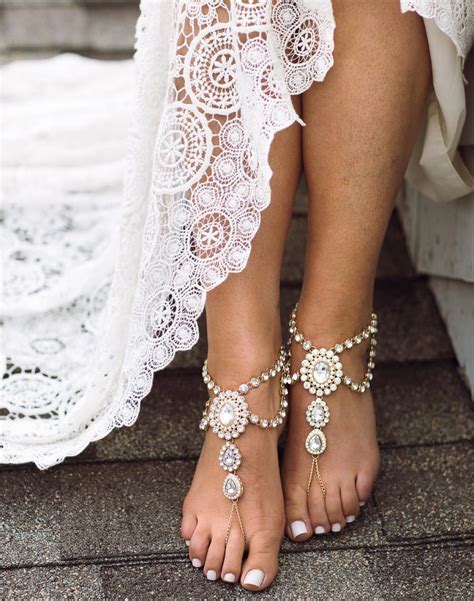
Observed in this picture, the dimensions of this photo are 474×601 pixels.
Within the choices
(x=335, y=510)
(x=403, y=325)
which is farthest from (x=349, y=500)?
(x=403, y=325)

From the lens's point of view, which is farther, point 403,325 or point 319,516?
point 403,325

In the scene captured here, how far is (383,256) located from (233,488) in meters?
0.78

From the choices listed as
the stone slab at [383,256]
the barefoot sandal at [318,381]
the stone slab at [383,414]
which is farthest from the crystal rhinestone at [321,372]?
the stone slab at [383,256]

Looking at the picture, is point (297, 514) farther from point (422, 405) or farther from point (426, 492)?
point (422, 405)

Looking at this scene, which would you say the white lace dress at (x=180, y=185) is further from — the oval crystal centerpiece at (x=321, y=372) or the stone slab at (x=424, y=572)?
the stone slab at (x=424, y=572)

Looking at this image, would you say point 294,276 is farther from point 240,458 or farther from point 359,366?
point 240,458

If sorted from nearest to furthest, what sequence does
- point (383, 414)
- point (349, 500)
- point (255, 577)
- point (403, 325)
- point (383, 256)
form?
point (255, 577)
point (349, 500)
point (383, 414)
point (403, 325)
point (383, 256)

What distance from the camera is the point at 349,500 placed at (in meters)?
1.13

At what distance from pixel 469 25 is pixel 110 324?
619mm

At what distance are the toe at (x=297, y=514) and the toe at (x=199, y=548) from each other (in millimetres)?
113

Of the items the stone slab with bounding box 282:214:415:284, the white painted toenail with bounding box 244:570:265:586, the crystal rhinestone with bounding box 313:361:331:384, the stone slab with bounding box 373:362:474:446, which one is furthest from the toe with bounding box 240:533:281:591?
the stone slab with bounding box 282:214:415:284

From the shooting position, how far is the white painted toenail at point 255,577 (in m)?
1.02

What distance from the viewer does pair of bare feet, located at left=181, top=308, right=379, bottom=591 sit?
3.45 feet

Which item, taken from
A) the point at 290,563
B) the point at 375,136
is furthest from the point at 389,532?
the point at 375,136
